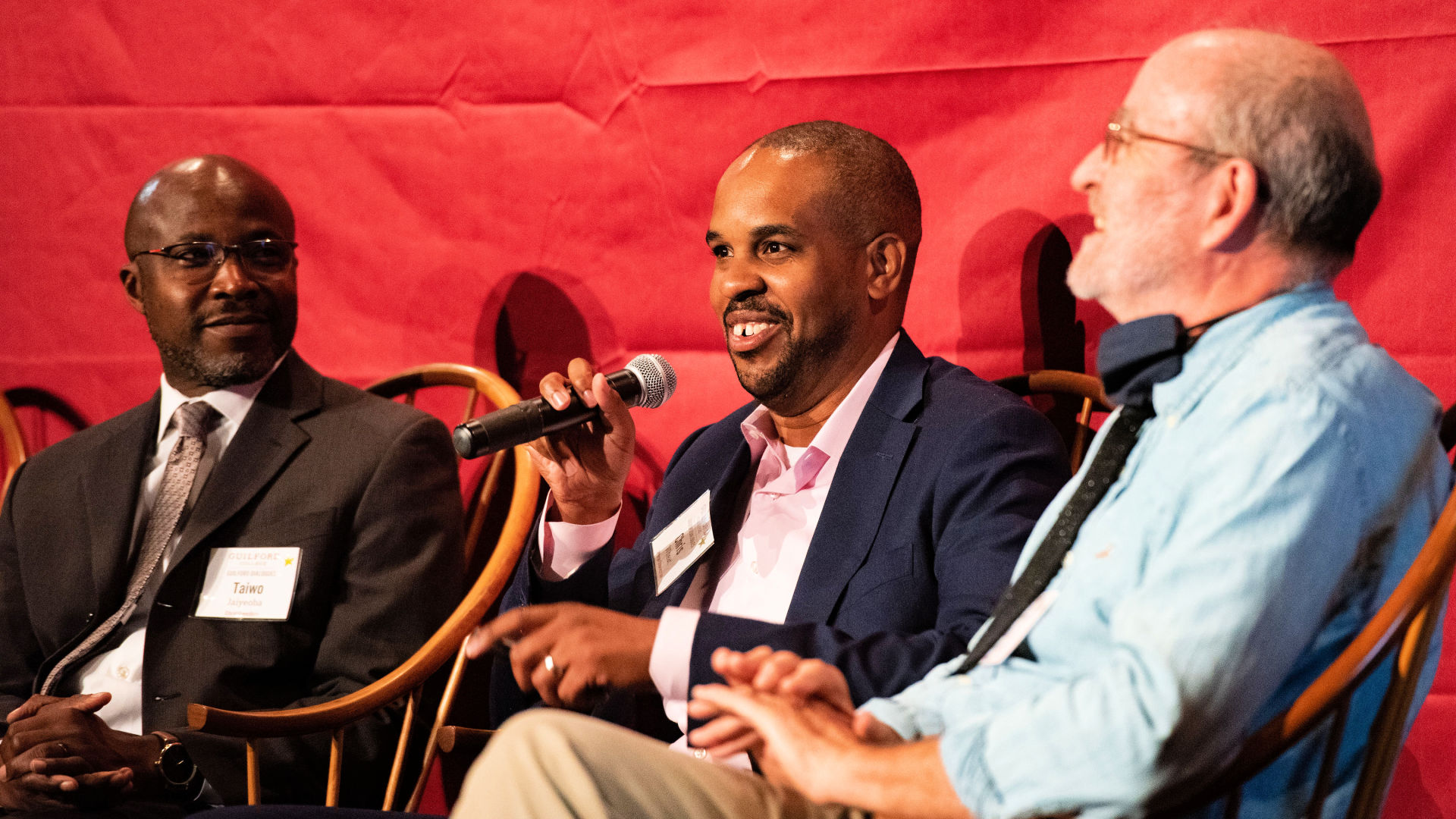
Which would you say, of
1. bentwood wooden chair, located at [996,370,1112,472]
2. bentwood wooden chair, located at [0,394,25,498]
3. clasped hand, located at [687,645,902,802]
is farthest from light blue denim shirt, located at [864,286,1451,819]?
bentwood wooden chair, located at [0,394,25,498]

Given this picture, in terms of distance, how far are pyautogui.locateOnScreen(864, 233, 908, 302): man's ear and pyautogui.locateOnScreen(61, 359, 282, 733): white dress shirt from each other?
1.24m

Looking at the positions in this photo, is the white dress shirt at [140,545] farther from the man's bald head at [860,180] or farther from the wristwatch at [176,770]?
the man's bald head at [860,180]

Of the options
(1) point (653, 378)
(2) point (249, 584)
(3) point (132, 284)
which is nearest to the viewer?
(1) point (653, 378)

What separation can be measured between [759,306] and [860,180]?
28 cm

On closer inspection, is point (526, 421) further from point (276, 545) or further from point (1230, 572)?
point (1230, 572)

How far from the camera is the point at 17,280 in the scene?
289 centimetres

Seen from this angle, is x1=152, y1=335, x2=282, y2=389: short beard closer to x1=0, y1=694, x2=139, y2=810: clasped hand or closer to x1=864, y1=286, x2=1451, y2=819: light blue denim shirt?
x1=0, y1=694, x2=139, y2=810: clasped hand

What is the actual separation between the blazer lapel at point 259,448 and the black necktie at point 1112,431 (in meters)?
1.42

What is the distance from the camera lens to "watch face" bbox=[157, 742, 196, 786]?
1738mm

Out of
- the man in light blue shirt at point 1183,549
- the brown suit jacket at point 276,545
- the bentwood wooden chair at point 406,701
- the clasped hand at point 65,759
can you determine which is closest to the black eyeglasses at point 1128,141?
the man in light blue shirt at point 1183,549

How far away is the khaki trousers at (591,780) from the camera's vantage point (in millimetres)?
1051

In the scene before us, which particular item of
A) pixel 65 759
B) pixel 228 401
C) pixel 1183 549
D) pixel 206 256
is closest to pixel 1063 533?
pixel 1183 549

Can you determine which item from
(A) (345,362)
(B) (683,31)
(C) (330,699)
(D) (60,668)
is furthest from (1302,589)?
(A) (345,362)

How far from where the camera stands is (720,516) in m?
1.89
